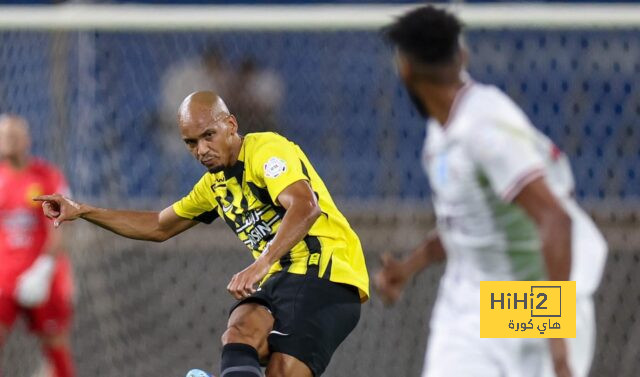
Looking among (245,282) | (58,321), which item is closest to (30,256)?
(58,321)

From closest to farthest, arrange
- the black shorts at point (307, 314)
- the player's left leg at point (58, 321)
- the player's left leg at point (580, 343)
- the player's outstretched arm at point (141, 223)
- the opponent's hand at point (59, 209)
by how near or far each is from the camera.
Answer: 1. the player's left leg at point (580, 343)
2. the black shorts at point (307, 314)
3. the opponent's hand at point (59, 209)
4. the player's outstretched arm at point (141, 223)
5. the player's left leg at point (58, 321)

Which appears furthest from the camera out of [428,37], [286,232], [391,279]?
[286,232]

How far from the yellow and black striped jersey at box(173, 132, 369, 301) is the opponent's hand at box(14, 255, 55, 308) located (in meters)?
3.11

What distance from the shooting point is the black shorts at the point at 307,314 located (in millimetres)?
5219

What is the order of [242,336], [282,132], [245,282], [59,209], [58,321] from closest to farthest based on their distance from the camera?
1. [245,282]
2. [242,336]
3. [59,209]
4. [282,132]
5. [58,321]

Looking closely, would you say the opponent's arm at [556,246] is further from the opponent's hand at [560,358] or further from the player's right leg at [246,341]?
the player's right leg at [246,341]

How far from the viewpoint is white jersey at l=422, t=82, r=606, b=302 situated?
11.3 ft

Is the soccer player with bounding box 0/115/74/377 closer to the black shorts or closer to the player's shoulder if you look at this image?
the player's shoulder

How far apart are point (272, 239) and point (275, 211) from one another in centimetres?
23

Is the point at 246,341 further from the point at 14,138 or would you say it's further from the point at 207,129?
the point at 14,138

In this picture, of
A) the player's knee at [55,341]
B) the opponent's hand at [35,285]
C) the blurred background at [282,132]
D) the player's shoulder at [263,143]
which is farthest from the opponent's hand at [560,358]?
the opponent's hand at [35,285]

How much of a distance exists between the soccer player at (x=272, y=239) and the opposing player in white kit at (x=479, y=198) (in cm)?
121

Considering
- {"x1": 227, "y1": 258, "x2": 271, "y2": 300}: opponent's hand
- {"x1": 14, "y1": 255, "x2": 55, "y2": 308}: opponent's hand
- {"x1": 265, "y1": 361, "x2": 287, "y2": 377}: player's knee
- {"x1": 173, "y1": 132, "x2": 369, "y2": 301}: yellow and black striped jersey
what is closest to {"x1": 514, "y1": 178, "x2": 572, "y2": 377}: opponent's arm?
{"x1": 227, "y1": 258, "x2": 271, "y2": 300}: opponent's hand

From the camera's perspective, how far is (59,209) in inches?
213
